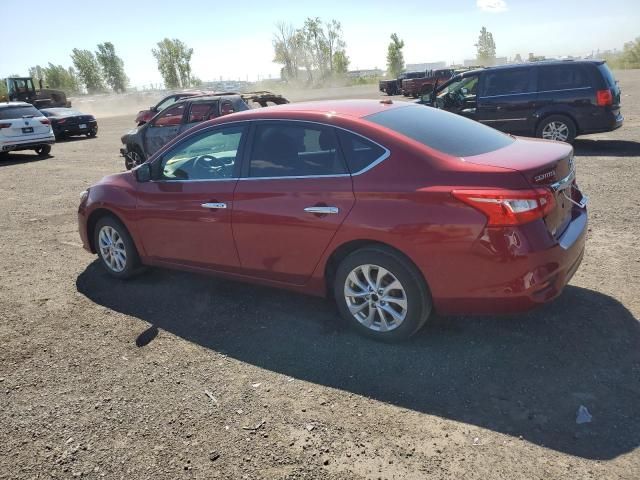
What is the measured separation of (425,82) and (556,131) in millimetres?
21791

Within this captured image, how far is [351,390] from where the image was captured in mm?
3367

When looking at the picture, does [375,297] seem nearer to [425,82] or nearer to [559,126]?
[559,126]

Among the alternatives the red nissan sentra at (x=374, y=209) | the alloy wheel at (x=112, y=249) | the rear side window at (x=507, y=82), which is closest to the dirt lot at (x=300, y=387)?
the alloy wheel at (x=112, y=249)

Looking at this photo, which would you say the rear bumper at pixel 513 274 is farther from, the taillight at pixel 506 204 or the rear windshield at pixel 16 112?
the rear windshield at pixel 16 112

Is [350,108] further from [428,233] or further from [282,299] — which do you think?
[282,299]

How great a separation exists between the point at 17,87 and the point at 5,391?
32.5 m

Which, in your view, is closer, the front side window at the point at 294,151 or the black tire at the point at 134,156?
the front side window at the point at 294,151

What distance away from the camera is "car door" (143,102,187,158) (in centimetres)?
1159

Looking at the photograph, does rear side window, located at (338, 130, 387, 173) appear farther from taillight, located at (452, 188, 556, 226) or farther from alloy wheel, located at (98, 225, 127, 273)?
alloy wheel, located at (98, 225, 127, 273)

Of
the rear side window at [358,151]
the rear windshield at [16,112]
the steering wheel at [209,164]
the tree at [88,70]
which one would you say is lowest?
the steering wheel at [209,164]

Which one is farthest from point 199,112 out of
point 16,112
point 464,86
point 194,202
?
point 16,112

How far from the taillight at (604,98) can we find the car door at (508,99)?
1191 millimetres

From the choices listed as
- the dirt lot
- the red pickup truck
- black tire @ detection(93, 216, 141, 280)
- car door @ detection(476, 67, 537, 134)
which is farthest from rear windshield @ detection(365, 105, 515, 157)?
the red pickup truck

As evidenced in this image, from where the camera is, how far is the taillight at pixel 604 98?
34.3ft
